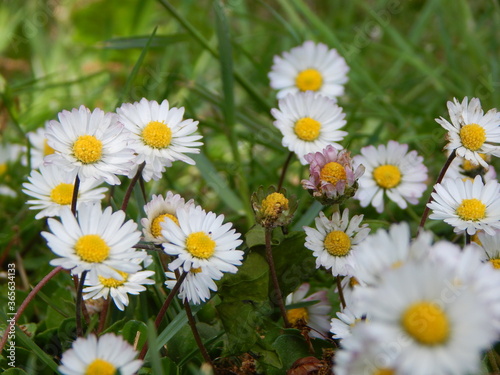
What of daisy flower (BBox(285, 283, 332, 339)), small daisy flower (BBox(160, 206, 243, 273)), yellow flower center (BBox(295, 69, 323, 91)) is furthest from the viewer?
yellow flower center (BBox(295, 69, 323, 91))

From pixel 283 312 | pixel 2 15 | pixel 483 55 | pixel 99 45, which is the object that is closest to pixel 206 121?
pixel 99 45

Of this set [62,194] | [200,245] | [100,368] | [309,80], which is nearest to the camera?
[100,368]

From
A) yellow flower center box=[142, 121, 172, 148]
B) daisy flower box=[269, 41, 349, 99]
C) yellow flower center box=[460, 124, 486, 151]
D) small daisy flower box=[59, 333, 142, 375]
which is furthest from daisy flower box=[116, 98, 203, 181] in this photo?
daisy flower box=[269, 41, 349, 99]

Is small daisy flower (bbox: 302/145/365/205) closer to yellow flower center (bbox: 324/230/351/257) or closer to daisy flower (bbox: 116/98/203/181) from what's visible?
yellow flower center (bbox: 324/230/351/257)

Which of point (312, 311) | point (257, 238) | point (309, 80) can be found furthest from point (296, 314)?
point (309, 80)

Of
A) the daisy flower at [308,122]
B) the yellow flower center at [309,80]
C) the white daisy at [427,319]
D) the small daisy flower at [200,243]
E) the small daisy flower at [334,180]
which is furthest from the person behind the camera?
the yellow flower center at [309,80]

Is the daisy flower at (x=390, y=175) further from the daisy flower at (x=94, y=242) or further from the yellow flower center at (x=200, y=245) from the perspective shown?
the daisy flower at (x=94, y=242)

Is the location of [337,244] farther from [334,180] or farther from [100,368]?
[100,368]

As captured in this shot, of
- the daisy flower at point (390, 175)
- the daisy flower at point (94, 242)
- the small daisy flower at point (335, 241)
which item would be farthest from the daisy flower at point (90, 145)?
the daisy flower at point (390, 175)
